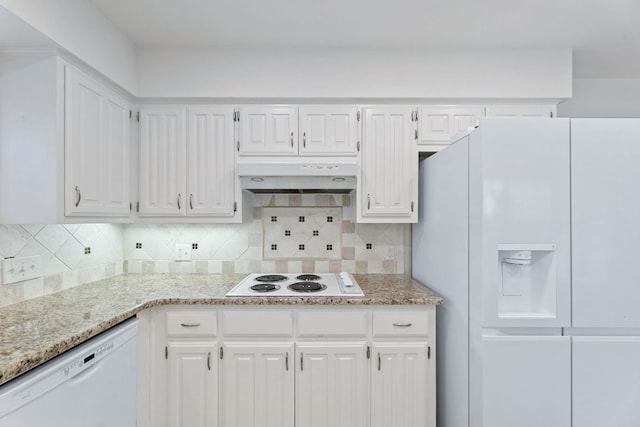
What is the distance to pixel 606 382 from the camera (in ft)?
4.44

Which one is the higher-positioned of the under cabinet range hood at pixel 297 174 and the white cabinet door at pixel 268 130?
the white cabinet door at pixel 268 130

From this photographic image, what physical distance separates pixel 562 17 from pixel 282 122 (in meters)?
1.67

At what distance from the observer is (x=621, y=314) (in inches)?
53.2

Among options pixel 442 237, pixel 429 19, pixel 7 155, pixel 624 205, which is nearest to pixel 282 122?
pixel 429 19

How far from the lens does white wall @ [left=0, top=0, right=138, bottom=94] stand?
1.32m

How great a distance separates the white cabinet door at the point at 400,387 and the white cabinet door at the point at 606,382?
0.66 meters

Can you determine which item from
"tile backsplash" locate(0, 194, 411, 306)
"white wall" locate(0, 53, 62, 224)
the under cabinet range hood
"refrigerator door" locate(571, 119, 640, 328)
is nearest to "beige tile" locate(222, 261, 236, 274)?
"tile backsplash" locate(0, 194, 411, 306)

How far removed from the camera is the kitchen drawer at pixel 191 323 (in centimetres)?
174

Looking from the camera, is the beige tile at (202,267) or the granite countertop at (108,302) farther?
the beige tile at (202,267)

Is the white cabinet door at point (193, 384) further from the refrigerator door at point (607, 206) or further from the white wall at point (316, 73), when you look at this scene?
the refrigerator door at point (607, 206)

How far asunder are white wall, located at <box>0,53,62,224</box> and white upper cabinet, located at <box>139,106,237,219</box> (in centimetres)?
62

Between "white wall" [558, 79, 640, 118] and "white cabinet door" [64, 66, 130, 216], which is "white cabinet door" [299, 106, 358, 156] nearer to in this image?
"white cabinet door" [64, 66, 130, 216]

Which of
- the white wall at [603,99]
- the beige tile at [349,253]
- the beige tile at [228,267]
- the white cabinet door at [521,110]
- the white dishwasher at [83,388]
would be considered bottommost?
the white dishwasher at [83,388]

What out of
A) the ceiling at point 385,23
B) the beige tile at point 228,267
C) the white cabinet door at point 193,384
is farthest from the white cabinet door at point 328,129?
the white cabinet door at point 193,384
